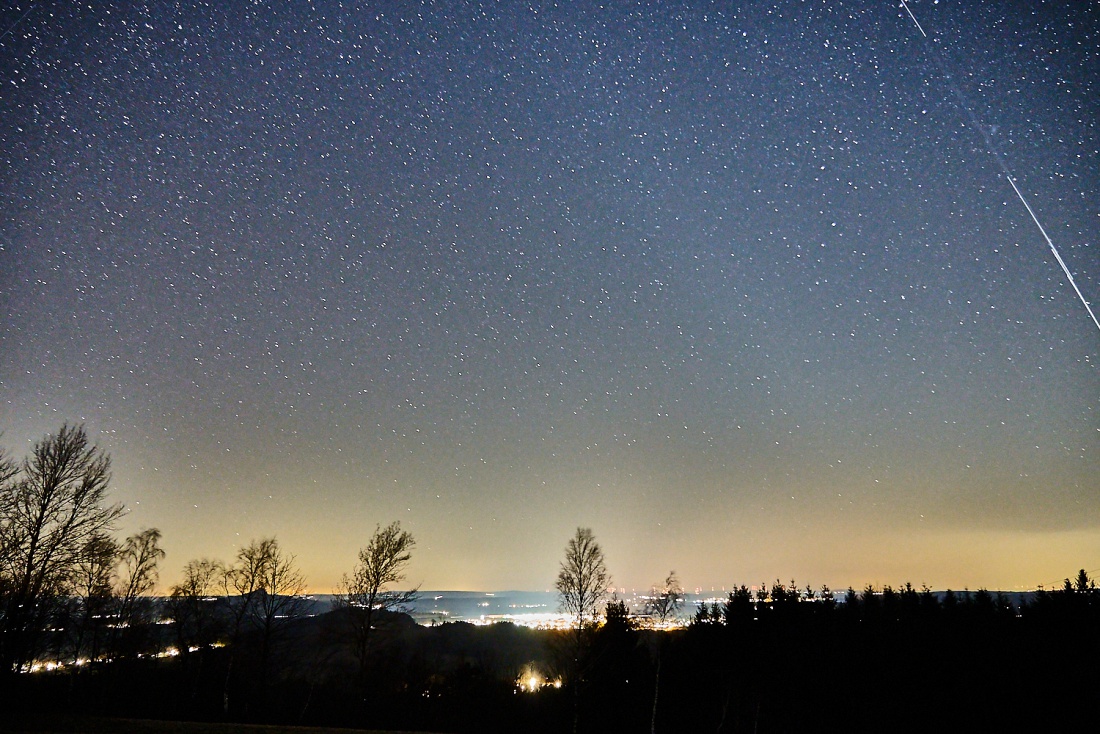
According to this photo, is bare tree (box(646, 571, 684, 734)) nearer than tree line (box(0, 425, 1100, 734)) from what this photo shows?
No

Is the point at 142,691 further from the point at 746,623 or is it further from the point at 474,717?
the point at 746,623

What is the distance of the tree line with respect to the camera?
72.9 ft

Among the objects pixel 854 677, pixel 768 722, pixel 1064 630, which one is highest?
pixel 1064 630

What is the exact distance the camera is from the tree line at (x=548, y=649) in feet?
72.9

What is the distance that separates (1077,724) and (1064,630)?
8.84 m

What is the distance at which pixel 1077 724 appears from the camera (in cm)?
3672

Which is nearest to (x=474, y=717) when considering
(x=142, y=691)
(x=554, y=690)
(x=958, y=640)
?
(x=554, y=690)

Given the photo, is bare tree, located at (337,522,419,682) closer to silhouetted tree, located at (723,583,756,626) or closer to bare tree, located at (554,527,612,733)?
bare tree, located at (554,527,612,733)

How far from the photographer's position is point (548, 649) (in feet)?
114

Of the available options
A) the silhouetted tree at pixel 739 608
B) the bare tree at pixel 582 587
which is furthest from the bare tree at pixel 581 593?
the silhouetted tree at pixel 739 608

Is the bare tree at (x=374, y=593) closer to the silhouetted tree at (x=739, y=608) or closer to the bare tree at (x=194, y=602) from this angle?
the bare tree at (x=194, y=602)

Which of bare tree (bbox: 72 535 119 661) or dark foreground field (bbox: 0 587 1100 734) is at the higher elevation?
bare tree (bbox: 72 535 119 661)

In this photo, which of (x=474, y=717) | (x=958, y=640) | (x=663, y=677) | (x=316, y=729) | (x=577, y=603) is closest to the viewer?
(x=316, y=729)

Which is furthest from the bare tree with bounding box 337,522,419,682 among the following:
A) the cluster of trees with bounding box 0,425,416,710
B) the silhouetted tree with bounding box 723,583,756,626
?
the silhouetted tree with bounding box 723,583,756,626
